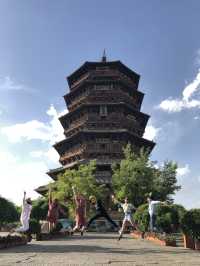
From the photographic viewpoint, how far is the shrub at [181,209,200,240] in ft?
48.7

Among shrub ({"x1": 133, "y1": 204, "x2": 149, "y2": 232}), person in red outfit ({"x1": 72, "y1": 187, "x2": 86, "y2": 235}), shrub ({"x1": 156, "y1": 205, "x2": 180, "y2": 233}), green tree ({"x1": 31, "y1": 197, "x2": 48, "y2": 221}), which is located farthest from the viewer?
green tree ({"x1": 31, "y1": 197, "x2": 48, "y2": 221})

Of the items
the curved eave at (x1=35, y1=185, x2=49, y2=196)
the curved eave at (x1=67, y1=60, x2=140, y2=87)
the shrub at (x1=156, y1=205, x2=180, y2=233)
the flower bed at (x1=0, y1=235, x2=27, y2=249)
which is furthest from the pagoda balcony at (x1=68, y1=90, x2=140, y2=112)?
the flower bed at (x1=0, y1=235, x2=27, y2=249)

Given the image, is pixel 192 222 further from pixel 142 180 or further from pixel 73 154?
pixel 73 154

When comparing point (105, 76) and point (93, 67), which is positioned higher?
point (93, 67)

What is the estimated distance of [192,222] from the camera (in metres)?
15.0

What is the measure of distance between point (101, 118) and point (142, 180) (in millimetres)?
13811

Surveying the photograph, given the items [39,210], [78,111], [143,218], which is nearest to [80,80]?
[78,111]

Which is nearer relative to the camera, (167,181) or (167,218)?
(167,218)

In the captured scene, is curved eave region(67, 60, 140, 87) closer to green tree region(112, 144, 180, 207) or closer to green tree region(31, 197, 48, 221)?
green tree region(112, 144, 180, 207)

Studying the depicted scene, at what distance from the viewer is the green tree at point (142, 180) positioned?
140 feet

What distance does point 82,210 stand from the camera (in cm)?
1772

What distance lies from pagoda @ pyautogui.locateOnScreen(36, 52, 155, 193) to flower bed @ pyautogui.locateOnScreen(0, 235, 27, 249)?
103 feet

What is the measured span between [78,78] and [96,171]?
641 inches

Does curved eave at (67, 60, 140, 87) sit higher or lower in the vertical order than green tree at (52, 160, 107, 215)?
higher
